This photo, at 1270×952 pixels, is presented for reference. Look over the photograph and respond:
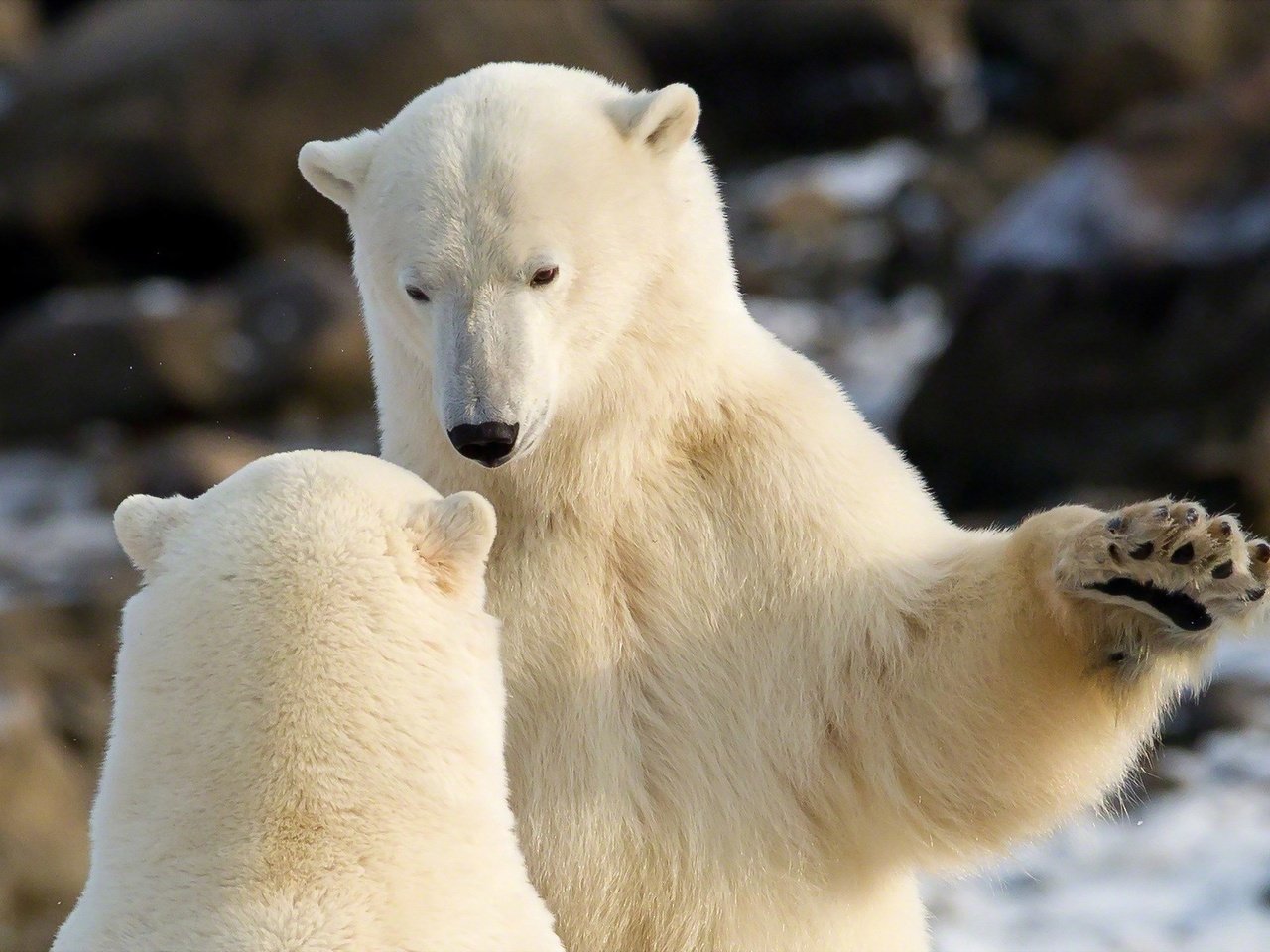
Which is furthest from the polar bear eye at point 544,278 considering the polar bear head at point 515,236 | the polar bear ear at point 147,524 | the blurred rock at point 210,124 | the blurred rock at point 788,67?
the blurred rock at point 788,67

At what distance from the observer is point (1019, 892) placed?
20.9 ft

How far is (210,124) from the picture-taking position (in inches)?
658

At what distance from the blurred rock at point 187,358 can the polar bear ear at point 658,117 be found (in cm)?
1058

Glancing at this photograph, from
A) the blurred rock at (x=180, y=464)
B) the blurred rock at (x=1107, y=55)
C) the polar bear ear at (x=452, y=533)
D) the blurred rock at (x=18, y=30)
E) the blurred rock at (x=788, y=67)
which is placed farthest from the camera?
the blurred rock at (x=18, y=30)

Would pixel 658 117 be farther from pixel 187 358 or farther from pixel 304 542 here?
pixel 187 358

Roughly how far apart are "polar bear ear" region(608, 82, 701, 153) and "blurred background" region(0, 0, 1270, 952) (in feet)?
4.80

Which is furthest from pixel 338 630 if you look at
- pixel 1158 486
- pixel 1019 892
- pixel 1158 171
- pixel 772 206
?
pixel 772 206

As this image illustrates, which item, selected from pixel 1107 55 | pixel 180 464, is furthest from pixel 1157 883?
pixel 1107 55

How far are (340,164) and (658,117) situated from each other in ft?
1.85

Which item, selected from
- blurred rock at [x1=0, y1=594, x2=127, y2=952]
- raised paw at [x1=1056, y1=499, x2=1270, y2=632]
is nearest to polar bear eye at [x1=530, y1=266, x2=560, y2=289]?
raised paw at [x1=1056, y1=499, x2=1270, y2=632]

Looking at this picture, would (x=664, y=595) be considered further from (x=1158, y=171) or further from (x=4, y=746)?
(x=1158, y=171)

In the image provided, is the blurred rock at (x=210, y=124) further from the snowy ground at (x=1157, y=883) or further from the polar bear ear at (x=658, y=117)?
the polar bear ear at (x=658, y=117)

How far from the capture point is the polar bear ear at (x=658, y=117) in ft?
11.0

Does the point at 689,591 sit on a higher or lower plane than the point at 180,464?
lower
